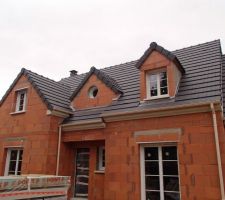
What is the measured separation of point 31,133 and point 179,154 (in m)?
7.27

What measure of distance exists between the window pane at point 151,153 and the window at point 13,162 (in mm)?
6723

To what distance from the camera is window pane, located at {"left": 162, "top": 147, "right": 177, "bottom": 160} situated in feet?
26.6

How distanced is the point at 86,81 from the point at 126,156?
5024 millimetres

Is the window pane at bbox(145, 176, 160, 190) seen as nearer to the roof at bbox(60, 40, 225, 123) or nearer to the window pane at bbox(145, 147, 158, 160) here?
the window pane at bbox(145, 147, 158, 160)

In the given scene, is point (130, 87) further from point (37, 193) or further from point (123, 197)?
point (37, 193)

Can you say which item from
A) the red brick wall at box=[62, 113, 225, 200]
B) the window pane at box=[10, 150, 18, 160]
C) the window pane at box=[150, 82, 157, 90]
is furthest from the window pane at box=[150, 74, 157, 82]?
the window pane at box=[10, 150, 18, 160]

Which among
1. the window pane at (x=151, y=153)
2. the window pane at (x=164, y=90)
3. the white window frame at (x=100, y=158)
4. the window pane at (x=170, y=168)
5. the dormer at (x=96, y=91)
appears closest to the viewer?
the window pane at (x=170, y=168)

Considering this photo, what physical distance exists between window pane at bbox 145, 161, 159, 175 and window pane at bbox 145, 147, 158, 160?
17 cm

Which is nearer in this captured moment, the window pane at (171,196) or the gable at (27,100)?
the window pane at (171,196)

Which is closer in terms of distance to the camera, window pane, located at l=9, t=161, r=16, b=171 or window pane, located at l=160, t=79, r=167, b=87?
window pane, located at l=160, t=79, r=167, b=87

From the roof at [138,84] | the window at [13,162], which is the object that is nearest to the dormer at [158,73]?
the roof at [138,84]

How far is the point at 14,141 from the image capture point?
1220 cm

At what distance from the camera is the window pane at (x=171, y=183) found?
7821 millimetres

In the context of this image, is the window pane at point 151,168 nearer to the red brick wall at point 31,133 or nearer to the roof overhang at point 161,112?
the roof overhang at point 161,112
